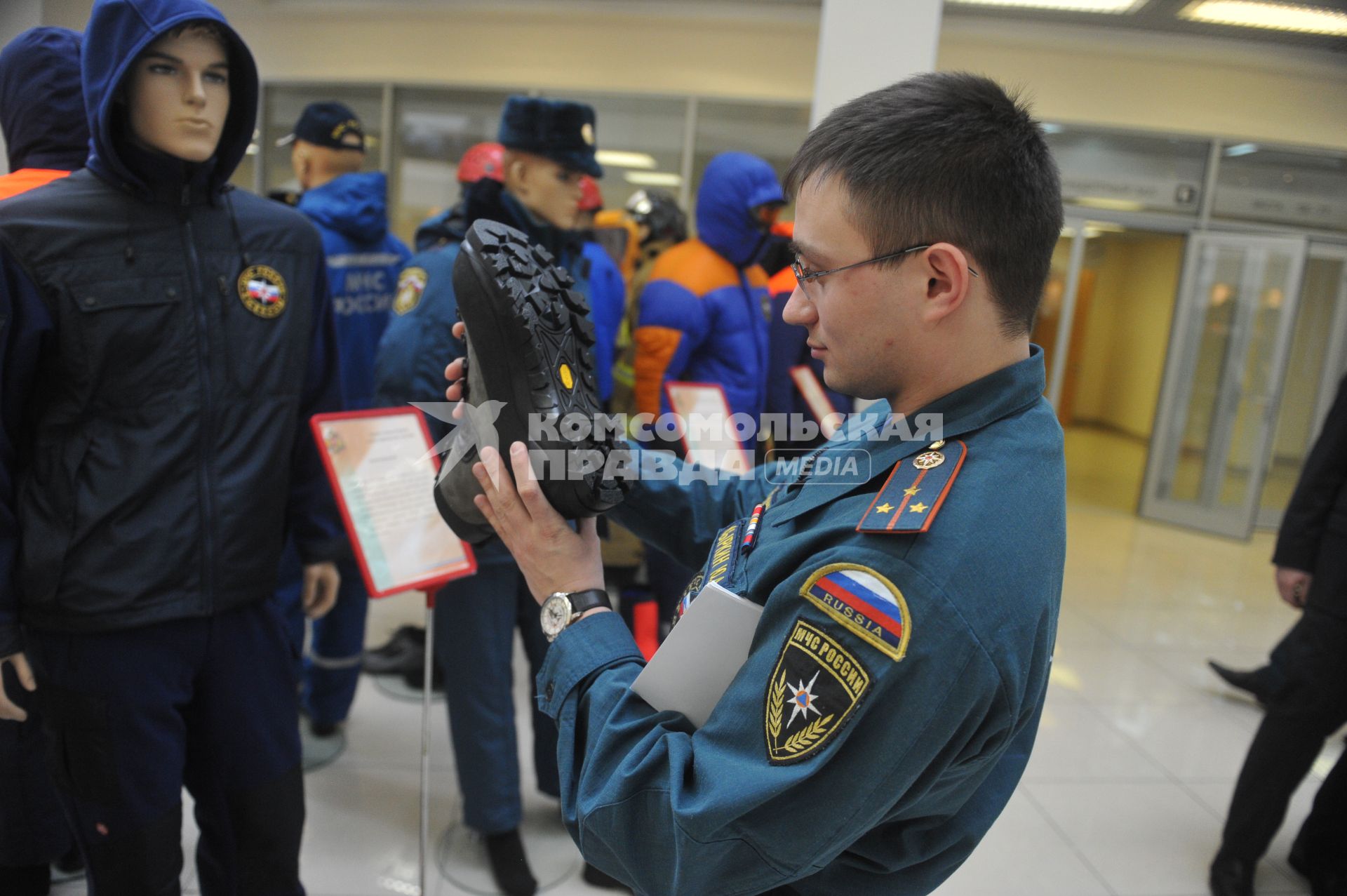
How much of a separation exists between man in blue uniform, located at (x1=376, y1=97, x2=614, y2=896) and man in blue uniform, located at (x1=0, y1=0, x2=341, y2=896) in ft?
1.56

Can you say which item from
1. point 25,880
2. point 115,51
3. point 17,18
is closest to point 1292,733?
point 115,51

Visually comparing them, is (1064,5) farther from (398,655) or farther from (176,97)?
(176,97)

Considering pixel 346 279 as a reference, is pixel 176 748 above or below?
below

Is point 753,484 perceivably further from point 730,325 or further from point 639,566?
point 639,566

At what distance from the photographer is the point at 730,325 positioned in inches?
103

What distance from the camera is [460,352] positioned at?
6.15ft

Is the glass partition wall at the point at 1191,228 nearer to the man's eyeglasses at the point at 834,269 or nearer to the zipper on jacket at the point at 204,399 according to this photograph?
the zipper on jacket at the point at 204,399

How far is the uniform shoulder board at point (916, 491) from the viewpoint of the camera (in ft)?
2.25

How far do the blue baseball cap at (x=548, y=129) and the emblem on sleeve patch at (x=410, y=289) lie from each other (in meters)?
0.36

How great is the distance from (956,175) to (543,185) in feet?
4.63

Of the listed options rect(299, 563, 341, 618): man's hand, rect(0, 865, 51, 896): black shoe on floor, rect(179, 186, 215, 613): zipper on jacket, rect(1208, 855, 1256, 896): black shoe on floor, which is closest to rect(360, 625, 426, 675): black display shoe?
rect(0, 865, 51, 896): black shoe on floor

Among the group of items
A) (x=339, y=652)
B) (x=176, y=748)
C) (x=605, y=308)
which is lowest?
(x=339, y=652)

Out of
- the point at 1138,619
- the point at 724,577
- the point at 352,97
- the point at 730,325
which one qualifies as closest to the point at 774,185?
the point at 730,325

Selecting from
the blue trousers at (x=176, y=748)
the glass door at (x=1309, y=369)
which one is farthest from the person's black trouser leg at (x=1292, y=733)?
the glass door at (x=1309, y=369)
